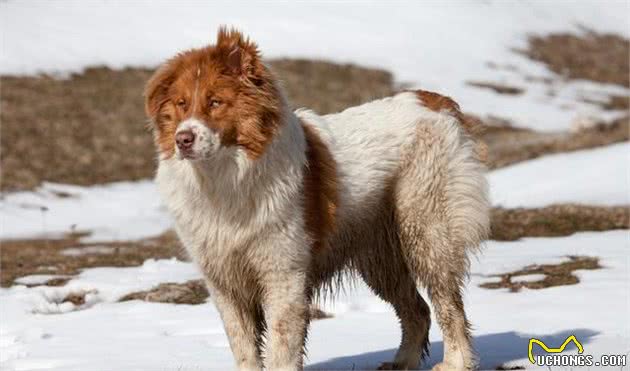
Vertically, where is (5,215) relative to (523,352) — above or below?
below

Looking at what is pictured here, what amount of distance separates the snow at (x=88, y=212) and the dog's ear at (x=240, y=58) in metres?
14.9

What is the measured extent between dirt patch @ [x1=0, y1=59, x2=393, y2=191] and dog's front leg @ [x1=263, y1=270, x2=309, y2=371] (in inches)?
807

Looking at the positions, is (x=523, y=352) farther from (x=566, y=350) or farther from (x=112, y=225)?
(x=112, y=225)

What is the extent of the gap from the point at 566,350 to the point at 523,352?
39 centimetres

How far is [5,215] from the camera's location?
932 inches

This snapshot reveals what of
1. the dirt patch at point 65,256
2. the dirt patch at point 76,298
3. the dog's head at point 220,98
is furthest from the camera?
the dirt patch at point 65,256

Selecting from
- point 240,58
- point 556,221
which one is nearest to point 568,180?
point 556,221

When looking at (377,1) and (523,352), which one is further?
(377,1)

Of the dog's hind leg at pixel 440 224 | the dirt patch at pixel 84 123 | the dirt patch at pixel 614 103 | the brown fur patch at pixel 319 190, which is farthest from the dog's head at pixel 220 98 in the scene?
the dirt patch at pixel 614 103

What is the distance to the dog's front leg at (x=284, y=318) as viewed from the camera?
23.2 feet

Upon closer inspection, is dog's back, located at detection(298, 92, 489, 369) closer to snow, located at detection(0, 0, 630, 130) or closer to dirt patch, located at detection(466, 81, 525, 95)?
snow, located at detection(0, 0, 630, 130)

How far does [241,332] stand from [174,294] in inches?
189

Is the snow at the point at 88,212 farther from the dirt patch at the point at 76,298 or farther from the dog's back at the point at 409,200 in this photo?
the dog's back at the point at 409,200

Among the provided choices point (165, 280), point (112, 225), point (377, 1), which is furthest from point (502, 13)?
point (165, 280)
